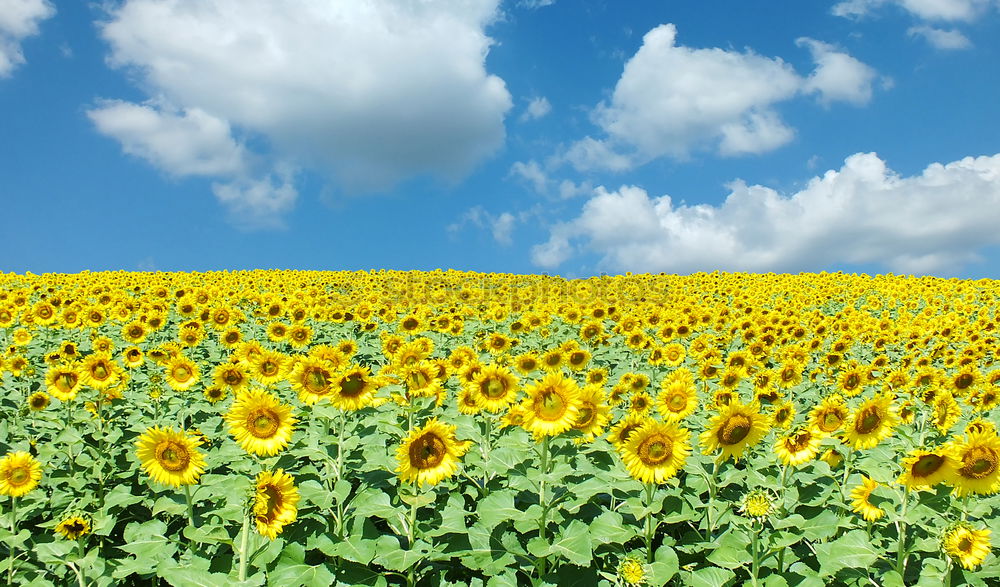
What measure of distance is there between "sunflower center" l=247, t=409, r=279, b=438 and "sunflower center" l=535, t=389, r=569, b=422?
2.22m

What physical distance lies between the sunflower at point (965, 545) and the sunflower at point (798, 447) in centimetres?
106

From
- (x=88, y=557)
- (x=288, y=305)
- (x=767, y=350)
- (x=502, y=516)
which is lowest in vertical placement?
(x=88, y=557)

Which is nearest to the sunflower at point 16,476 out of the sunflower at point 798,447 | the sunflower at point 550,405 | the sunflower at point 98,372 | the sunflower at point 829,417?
the sunflower at point 98,372

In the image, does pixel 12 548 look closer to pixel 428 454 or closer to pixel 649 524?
pixel 428 454

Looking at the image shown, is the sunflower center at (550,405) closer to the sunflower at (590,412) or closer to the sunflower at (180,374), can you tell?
the sunflower at (590,412)

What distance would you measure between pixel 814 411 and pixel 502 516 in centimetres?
324

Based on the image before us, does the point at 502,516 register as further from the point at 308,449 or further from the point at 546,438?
the point at 308,449

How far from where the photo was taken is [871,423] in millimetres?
5027

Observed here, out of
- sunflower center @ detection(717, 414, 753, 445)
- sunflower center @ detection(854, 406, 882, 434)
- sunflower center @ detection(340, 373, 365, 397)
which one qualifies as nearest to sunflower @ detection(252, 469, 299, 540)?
sunflower center @ detection(340, 373, 365, 397)

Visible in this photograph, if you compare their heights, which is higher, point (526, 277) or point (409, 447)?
point (526, 277)

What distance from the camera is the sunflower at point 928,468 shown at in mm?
4121

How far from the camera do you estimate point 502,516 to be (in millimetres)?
4148

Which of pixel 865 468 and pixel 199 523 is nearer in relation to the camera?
pixel 865 468

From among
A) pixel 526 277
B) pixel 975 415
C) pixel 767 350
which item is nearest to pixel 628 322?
pixel 767 350
